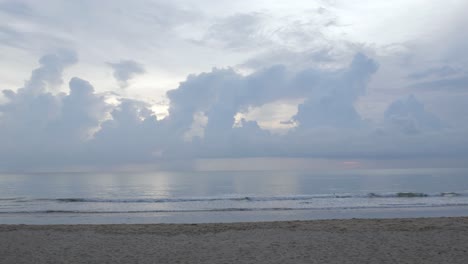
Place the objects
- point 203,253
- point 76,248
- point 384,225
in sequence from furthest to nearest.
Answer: point 384,225
point 76,248
point 203,253

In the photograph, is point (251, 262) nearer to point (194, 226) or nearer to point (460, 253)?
point (460, 253)

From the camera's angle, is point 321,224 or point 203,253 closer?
point 203,253

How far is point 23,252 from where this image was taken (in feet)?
36.9

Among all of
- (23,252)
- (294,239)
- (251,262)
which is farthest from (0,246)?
(294,239)

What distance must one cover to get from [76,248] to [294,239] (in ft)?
21.9

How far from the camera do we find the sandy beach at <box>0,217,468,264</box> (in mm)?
10336

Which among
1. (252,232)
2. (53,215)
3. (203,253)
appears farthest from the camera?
(53,215)

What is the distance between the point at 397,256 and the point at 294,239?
3439mm

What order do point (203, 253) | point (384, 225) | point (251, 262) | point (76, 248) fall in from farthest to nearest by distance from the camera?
point (384, 225)
point (76, 248)
point (203, 253)
point (251, 262)

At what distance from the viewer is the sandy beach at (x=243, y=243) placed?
10336mm

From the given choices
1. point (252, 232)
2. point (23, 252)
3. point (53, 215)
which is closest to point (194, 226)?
point (252, 232)

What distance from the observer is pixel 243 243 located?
1226cm

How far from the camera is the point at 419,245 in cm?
1161

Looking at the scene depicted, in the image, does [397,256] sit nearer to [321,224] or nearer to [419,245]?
[419,245]
